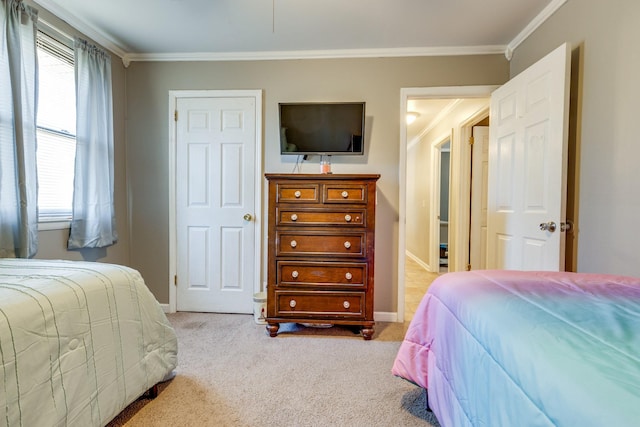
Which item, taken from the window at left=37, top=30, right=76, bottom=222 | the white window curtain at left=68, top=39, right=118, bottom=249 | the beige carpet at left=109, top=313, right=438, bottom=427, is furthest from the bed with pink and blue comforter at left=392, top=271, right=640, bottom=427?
the window at left=37, top=30, right=76, bottom=222

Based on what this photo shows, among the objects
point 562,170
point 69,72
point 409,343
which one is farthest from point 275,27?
point 409,343

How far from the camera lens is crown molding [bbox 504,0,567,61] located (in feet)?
6.57

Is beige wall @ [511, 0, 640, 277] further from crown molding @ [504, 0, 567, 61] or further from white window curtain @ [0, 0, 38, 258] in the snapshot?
white window curtain @ [0, 0, 38, 258]

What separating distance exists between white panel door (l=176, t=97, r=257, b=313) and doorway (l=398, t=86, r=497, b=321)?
139 cm

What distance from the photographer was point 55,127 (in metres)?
2.13

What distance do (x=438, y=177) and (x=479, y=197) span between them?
116 centimetres

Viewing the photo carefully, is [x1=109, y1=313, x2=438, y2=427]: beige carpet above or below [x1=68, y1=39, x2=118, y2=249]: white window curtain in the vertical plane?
below

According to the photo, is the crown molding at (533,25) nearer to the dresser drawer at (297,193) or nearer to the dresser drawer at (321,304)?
the dresser drawer at (297,193)

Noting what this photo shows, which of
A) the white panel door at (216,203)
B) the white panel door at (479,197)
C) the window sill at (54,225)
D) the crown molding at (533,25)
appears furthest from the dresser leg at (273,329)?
the crown molding at (533,25)

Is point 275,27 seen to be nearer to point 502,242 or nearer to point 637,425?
point 502,242

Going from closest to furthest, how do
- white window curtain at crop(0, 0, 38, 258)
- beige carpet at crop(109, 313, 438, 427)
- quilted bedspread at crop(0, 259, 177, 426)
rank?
1. quilted bedspread at crop(0, 259, 177, 426)
2. beige carpet at crop(109, 313, 438, 427)
3. white window curtain at crop(0, 0, 38, 258)

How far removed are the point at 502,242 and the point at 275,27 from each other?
2.50m

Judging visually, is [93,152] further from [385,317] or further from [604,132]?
[604,132]

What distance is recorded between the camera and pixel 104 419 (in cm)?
122
